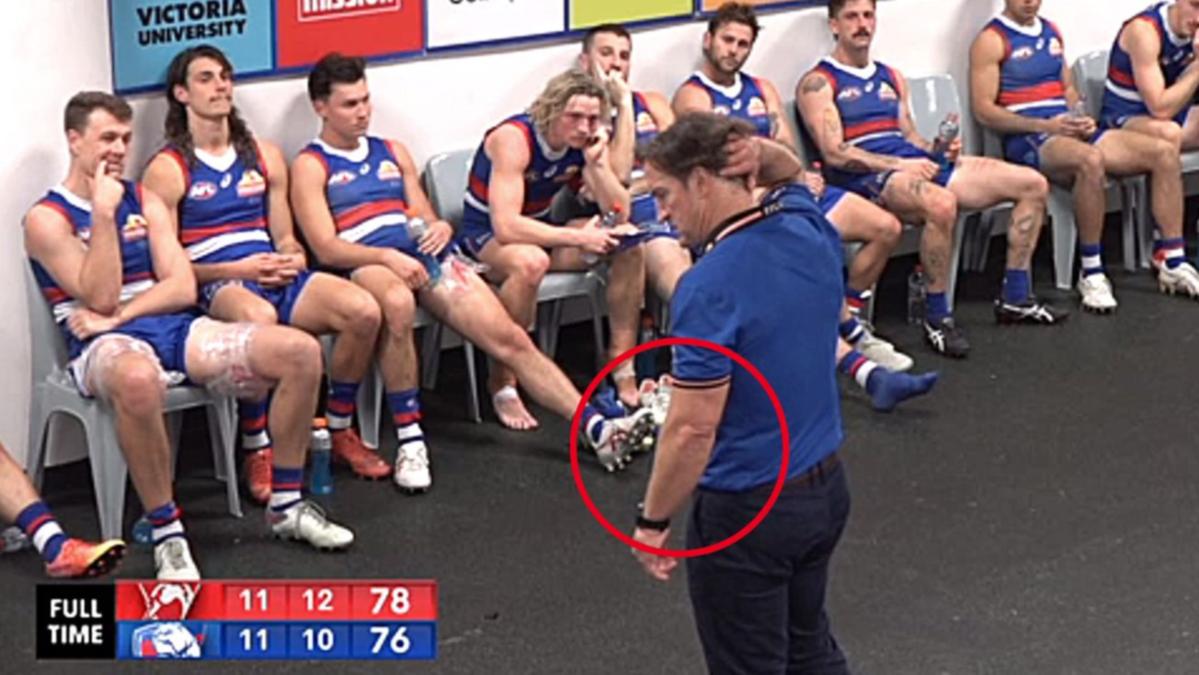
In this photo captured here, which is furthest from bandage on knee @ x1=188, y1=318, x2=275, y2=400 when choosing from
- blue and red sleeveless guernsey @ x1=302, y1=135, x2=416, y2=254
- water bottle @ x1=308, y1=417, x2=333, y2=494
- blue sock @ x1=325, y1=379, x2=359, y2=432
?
blue and red sleeveless guernsey @ x1=302, y1=135, x2=416, y2=254

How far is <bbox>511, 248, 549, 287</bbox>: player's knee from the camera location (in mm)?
6328

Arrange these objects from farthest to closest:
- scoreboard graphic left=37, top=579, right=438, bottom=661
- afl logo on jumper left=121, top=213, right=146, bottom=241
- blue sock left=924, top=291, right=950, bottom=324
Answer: blue sock left=924, top=291, right=950, bottom=324, afl logo on jumper left=121, top=213, right=146, bottom=241, scoreboard graphic left=37, top=579, right=438, bottom=661

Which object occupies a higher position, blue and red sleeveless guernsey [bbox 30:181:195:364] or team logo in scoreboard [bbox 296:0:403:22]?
team logo in scoreboard [bbox 296:0:403:22]

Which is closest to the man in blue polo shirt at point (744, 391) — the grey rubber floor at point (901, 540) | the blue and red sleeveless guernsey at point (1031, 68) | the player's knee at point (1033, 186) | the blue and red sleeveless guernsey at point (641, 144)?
the grey rubber floor at point (901, 540)

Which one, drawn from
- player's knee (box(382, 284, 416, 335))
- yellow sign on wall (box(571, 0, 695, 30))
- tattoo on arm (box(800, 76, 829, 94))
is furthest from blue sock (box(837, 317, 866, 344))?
player's knee (box(382, 284, 416, 335))

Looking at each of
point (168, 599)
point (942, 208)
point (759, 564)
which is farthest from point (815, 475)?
point (942, 208)

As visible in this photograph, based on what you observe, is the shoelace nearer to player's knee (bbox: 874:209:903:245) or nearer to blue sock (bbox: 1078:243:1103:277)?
player's knee (bbox: 874:209:903:245)

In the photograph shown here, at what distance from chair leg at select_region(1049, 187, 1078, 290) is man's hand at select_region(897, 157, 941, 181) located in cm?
74

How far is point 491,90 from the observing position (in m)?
6.89

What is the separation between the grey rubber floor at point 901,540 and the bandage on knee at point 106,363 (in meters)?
0.44

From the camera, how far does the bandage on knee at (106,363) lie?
5.42 metres

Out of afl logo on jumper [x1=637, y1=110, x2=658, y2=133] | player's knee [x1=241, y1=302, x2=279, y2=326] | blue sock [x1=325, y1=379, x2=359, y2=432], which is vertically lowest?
blue sock [x1=325, y1=379, x2=359, y2=432]

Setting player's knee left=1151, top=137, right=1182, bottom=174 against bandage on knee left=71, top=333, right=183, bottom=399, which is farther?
player's knee left=1151, top=137, right=1182, bottom=174

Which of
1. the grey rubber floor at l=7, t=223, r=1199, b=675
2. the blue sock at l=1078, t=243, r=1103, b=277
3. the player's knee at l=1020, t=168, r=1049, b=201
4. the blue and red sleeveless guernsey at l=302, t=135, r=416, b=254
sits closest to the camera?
the grey rubber floor at l=7, t=223, r=1199, b=675
